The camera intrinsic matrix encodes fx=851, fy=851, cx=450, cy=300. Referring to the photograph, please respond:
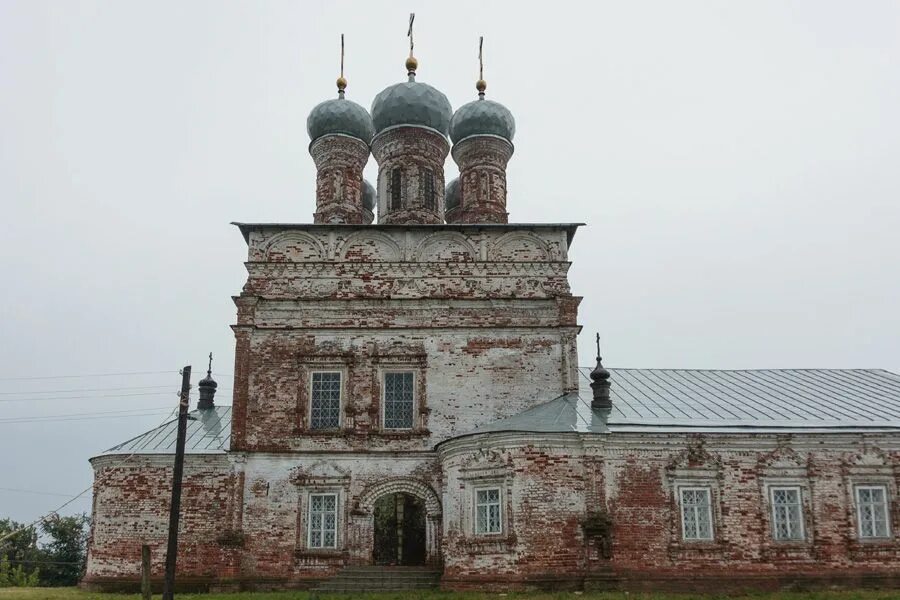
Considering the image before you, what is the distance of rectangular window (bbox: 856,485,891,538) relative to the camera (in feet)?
50.9

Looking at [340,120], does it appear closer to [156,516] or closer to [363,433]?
[363,433]

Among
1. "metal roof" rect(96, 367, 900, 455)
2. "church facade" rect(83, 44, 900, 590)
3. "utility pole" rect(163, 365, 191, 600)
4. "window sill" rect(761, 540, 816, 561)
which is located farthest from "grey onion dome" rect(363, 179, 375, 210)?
"window sill" rect(761, 540, 816, 561)

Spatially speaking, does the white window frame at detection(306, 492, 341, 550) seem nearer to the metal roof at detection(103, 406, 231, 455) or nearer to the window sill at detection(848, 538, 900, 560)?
the metal roof at detection(103, 406, 231, 455)

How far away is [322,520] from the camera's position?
53.8 ft

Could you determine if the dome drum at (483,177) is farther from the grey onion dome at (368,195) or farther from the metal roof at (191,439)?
the metal roof at (191,439)

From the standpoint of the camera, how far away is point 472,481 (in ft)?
49.7

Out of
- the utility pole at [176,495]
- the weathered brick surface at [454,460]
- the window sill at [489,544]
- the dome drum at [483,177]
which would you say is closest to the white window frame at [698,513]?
the weathered brick surface at [454,460]

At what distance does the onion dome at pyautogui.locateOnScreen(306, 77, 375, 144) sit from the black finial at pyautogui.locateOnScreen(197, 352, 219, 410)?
6.44 metres

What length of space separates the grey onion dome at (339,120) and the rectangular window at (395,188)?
5.18ft

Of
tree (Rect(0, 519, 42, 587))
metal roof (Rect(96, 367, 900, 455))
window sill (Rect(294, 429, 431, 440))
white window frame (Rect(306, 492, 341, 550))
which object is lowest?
tree (Rect(0, 519, 42, 587))

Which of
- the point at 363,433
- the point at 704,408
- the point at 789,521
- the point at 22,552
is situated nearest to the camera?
the point at 789,521

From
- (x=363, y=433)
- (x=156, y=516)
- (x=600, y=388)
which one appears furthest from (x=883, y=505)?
(x=156, y=516)

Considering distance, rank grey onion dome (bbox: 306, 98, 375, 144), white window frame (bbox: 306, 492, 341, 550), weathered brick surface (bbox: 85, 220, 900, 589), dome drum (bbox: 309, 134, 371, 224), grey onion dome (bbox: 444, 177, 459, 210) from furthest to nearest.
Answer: grey onion dome (bbox: 444, 177, 459, 210), grey onion dome (bbox: 306, 98, 375, 144), dome drum (bbox: 309, 134, 371, 224), white window frame (bbox: 306, 492, 341, 550), weathered brick surface (bbox: 85, 220, 900, 589)

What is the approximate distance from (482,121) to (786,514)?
446 inches
